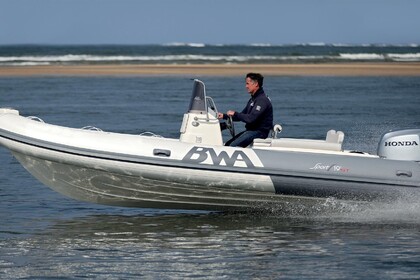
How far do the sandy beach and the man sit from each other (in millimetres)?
30414

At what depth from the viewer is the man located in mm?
11109

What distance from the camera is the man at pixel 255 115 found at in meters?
11.1

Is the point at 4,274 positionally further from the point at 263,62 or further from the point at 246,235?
the point at 263,62

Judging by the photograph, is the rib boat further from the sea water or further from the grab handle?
the sea water

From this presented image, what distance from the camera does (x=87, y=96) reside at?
29734mm

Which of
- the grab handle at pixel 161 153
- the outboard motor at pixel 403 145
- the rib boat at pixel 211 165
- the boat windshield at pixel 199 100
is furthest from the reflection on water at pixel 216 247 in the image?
the boat windshield at pixel 199 100

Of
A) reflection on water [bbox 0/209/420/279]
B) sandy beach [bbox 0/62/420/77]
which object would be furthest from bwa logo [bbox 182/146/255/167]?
sandy beach [bbox 0/62/420/77]

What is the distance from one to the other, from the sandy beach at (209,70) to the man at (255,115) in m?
30.4

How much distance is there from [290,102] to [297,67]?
70.2 ft

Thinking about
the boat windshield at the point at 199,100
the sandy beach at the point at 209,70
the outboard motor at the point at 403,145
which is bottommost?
the sandy beach at the point at 209,70

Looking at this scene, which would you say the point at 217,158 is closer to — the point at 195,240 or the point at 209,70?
the point at 195,240

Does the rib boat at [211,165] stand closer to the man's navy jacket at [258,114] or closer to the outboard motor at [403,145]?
the outboard motor at [403,145]

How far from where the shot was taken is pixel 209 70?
45188mm

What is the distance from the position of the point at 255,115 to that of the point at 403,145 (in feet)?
5.06
